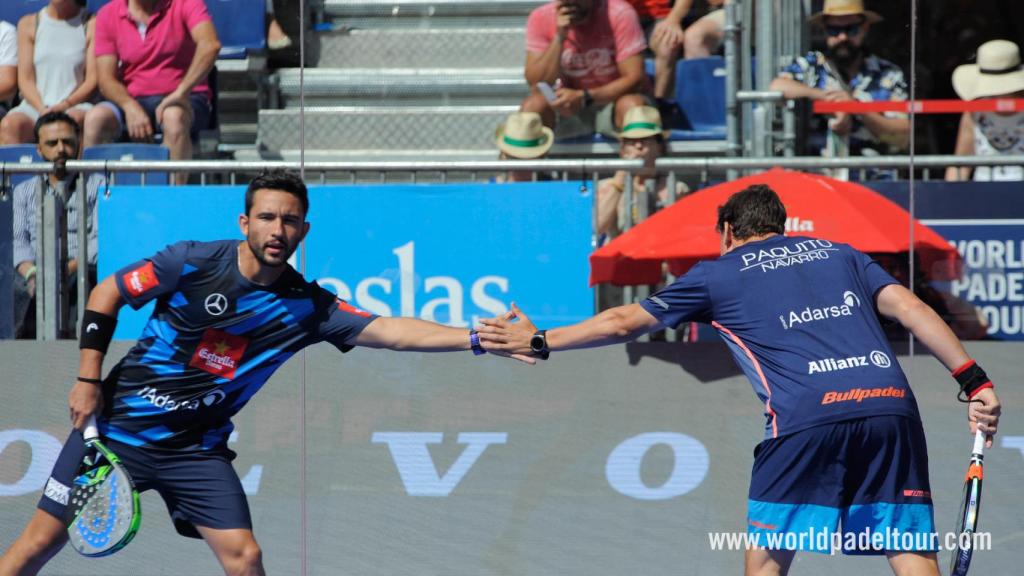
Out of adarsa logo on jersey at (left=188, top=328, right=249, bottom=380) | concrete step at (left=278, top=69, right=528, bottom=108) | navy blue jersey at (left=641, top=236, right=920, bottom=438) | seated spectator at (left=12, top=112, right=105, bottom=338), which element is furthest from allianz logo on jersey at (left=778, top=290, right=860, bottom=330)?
seated spectator at (left=12, top=112, right=105, bottom=338)

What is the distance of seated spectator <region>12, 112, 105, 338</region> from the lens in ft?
25.4

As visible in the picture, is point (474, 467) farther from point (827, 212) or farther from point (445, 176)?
point (827, 212)

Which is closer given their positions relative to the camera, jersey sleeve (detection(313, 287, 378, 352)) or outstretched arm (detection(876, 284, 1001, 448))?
outstretched arm (detection(876, 284, 1001, 448))

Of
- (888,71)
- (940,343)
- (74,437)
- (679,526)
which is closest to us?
(940,343)

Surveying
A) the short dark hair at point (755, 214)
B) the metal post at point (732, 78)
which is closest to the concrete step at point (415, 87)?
the metal post at point (732, 78)

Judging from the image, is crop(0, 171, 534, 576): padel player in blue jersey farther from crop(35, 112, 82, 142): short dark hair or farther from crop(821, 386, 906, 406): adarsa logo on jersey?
crop(35, 112, 82, 142): short dark hair

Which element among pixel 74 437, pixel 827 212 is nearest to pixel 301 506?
pixel 74 437

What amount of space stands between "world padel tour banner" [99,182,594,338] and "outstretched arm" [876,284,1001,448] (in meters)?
2.48

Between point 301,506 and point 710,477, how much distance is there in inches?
84.8

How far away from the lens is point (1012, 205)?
7461 mm

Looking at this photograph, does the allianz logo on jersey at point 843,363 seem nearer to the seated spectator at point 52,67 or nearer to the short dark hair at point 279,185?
the short dark hair at point 279,185

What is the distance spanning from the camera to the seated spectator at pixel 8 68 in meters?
8.05

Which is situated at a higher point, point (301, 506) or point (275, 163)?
point (275, 163)

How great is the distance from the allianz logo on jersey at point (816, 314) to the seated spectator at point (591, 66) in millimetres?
2908
